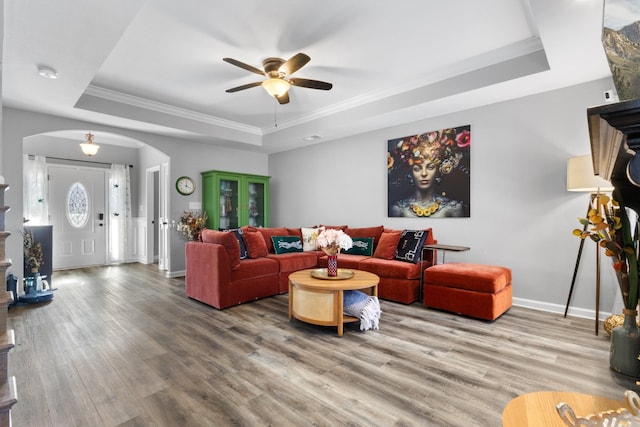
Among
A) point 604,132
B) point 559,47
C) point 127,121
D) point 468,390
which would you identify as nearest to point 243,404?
point 468,390

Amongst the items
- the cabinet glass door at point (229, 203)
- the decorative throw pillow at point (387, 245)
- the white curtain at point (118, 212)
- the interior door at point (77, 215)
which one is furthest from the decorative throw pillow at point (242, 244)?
the interior door at point (77, 215)

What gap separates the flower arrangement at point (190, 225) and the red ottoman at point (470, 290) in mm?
4059

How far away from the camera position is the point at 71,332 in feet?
9.84

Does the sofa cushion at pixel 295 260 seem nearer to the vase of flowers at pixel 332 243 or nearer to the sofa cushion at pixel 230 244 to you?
the sofa cushion at pixel 230 244

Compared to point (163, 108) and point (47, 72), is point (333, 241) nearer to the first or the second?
point (47, 72)

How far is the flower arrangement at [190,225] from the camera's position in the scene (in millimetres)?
5629

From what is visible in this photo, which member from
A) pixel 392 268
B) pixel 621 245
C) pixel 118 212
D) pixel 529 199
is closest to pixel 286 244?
pixel 392 268

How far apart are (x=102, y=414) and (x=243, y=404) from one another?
79 cm

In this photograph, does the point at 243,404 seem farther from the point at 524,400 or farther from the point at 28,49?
the point at 28,49

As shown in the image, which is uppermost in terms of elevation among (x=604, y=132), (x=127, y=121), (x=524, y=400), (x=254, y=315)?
(x=127, y=121)

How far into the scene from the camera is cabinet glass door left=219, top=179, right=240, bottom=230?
19.5ft

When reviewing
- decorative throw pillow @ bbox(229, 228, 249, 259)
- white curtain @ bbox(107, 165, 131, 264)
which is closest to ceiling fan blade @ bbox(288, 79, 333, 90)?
decorative throw pillow @ bbox(229, 228, 249, 259)

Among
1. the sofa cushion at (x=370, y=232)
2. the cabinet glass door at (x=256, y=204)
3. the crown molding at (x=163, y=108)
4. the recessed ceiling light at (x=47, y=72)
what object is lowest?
the sofa cushion at (x=370, y=232)

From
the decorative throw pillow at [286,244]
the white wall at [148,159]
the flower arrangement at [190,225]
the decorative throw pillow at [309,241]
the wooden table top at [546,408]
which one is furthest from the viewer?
the flower arrangement at [190,225]
